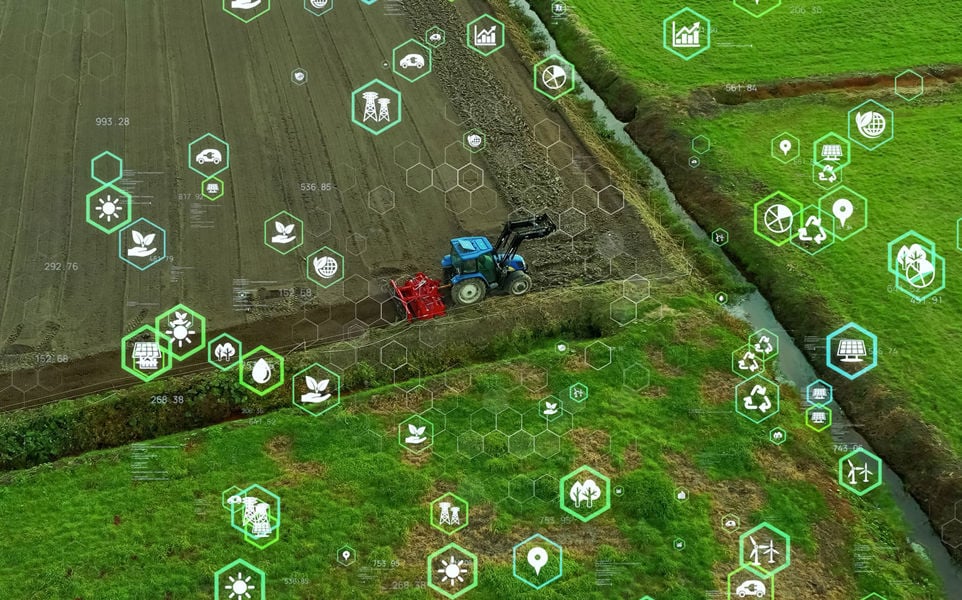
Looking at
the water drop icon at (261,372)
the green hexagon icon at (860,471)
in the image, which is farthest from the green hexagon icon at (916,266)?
the water drop icon at (261,372)

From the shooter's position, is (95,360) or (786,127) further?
(786,127)

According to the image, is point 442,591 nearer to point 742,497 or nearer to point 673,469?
point 673,469

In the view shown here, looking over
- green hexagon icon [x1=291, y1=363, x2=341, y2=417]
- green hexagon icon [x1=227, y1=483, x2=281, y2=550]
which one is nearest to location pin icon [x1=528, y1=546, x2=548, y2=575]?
green hexagon icon [x1=227, y1=483, x2=281, y2=550]

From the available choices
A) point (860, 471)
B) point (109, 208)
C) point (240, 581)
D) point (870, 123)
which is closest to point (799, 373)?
point (860, 471)

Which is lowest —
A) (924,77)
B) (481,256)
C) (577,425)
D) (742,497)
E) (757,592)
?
(757,592)

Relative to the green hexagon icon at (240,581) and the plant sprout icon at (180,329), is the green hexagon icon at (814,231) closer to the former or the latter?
the green hexagon icon at (240,581)

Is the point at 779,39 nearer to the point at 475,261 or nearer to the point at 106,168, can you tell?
the point at 475,261

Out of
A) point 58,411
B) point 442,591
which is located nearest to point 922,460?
point 442,591
